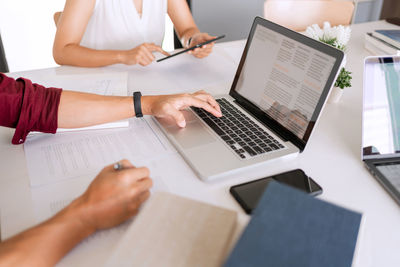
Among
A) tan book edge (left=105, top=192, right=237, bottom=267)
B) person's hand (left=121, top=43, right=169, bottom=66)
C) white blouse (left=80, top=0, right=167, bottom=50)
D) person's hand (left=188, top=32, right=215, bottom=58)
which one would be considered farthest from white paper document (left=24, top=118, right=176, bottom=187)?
white blouse (left=80, top=0, right=167, bottom=50)

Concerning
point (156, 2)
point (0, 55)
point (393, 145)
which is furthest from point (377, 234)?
point (0, 55)

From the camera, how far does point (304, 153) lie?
2.75 feet

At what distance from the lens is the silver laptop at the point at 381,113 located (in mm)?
781

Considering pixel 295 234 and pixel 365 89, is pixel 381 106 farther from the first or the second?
pixel 295 234

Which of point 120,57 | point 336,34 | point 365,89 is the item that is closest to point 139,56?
point 120,57

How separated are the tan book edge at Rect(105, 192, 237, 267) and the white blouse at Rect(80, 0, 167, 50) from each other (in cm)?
118

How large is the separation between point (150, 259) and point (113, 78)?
84 cm

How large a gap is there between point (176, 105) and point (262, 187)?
14.0 inches

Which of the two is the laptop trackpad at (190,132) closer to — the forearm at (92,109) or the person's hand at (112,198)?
the forearm at (92,109)

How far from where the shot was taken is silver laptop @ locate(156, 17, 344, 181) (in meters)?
0.77

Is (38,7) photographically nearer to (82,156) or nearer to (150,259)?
→ (82,156)

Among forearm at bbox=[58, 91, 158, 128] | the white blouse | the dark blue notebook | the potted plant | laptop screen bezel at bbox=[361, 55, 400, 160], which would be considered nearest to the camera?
the dark blue notebook

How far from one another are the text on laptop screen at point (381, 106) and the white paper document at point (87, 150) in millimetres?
472

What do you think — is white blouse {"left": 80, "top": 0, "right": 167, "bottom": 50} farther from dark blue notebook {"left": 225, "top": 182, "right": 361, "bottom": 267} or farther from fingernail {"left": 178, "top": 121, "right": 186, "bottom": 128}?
dark blue notebook {"left": 225, "top": 182, "right": 361, "bottom": 267}
